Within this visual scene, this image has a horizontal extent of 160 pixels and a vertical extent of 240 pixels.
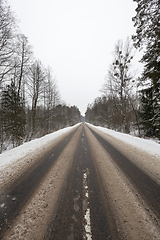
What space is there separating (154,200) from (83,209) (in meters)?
1.54

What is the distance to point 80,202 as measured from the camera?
1.96 m

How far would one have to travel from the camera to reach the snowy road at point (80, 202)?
1441 millimetres

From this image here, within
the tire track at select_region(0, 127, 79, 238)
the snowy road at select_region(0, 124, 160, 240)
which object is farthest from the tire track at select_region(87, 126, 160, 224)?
the tire track at select_region(0, 127, 79, 238)

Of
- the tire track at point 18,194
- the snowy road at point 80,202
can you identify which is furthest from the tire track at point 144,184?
the tire track at point 18,194

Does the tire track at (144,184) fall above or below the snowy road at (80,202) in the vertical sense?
above

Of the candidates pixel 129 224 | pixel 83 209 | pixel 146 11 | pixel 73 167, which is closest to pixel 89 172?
pixel 73 167

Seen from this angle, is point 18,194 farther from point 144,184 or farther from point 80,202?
point 144,184

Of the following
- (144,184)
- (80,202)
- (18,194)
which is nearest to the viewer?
(80,202)

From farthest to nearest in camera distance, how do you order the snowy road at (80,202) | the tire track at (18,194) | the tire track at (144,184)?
the tire track at (144,184), the tire track at (18,194), the snowy road at (80,202)

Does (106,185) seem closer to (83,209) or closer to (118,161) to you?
(83,209)

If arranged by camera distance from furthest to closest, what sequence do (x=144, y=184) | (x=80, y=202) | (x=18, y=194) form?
(x=144, y=184) → (x=18, y=194) → (x=80, y=202)

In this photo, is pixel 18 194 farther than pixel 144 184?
No

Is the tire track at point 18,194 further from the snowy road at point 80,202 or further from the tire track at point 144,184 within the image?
the tire track at point 144,184

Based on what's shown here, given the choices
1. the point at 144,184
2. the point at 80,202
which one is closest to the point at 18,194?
the point at 80,202
